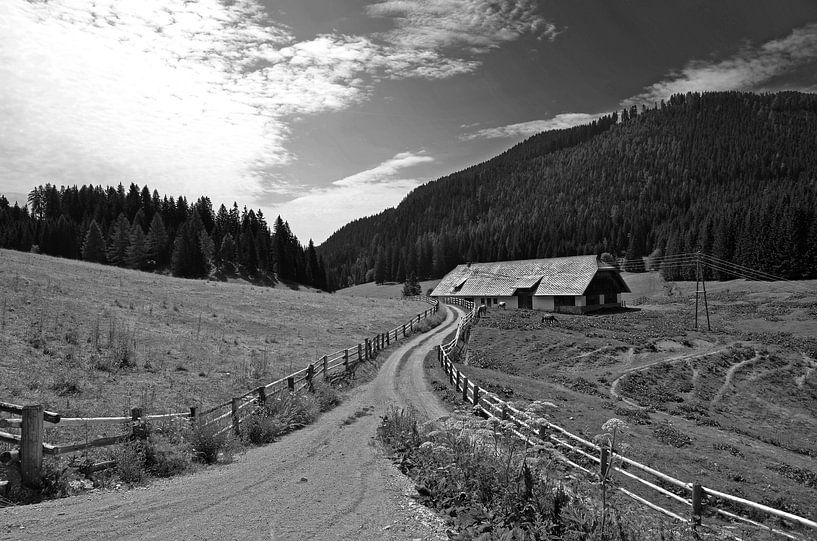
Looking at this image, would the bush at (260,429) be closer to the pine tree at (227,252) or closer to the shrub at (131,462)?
the shrub at (131,462)

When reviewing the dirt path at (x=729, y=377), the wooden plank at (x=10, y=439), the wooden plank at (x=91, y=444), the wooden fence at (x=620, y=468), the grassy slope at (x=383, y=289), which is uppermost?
the grassy slope at (x=383, y=289)

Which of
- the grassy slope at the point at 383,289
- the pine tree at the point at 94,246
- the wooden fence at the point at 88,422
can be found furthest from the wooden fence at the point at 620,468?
the grassy slope at the point at 383,289

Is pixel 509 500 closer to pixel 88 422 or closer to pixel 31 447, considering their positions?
pixel 31 447

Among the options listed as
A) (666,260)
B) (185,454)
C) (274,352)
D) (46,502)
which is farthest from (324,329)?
(666,260)

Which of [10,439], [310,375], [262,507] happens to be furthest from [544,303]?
[10,439]

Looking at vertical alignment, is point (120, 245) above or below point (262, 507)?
above

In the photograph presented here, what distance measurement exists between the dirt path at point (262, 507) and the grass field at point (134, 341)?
127 inches

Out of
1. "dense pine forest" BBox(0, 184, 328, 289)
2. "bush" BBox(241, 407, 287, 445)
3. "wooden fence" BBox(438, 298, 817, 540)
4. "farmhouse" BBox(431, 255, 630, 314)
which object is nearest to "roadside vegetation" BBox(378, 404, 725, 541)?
"wooden fence" BBox(438, 298, 817, 540)

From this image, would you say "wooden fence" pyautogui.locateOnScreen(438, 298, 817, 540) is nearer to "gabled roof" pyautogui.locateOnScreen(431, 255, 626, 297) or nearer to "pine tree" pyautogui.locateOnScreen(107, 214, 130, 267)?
"gabled roof" pyautogui.locateOnScreen(431, 255, 626, 297)

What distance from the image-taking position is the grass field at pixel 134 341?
16219 mm

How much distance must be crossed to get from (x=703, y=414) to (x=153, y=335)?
29616mm

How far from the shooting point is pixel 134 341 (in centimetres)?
2323

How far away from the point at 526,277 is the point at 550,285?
529 centimetres

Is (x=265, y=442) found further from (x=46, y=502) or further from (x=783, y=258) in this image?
(x=783, y=258)
